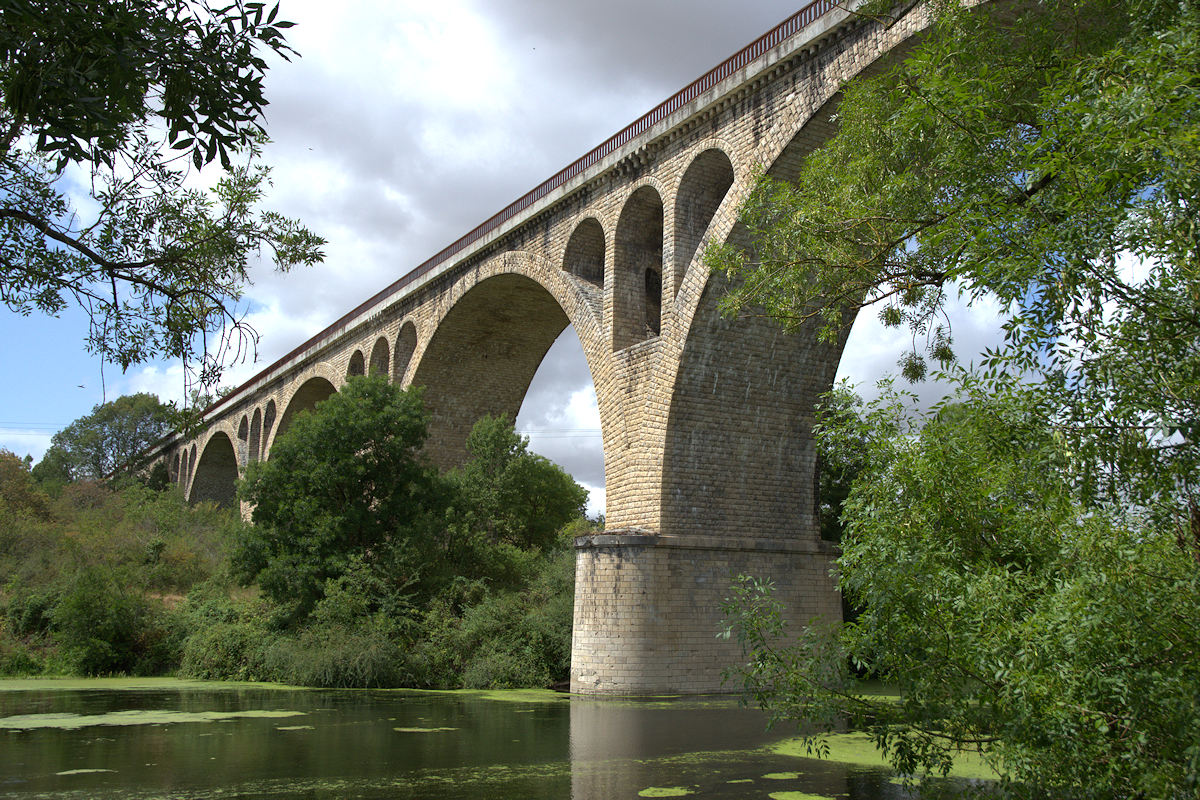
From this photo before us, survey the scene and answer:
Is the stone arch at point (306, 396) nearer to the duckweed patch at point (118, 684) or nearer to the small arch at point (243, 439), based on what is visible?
the small arch at point (243, 439)

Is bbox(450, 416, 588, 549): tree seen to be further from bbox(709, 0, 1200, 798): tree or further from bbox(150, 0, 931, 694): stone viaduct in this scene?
bbox(709, 0, 1200, 798): tree

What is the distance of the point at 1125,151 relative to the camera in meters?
3.68

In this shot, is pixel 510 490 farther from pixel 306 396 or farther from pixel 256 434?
pixel 256 434

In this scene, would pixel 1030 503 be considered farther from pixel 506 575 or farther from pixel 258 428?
pixel 258 428

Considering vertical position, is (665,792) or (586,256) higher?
(586,256)

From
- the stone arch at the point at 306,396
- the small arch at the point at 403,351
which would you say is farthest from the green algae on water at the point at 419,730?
the stone arch at the point at 306,396

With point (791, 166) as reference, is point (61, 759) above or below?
below

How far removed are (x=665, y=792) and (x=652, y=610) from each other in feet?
19.9

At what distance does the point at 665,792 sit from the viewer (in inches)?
234

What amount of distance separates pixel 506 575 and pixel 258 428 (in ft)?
64.1

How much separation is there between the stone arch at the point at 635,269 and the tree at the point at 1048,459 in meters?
8.54

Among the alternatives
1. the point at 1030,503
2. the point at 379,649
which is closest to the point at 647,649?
the point at 379,649

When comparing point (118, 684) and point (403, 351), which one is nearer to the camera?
point (118, 684)

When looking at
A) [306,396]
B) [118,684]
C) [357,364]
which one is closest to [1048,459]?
[118,684]
